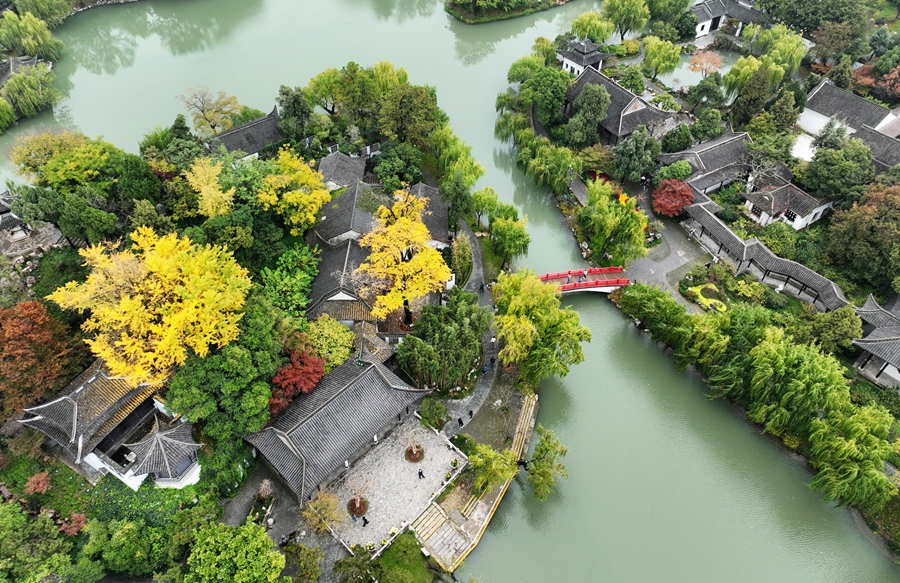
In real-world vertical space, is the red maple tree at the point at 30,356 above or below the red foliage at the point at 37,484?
above

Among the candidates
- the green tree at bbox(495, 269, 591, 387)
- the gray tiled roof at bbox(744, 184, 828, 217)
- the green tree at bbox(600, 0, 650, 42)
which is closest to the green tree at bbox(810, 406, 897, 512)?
the green tree at bbox(495, 269, 591, 387)

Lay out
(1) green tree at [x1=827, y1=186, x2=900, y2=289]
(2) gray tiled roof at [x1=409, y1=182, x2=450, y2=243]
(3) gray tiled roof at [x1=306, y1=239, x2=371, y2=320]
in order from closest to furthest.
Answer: (3) gray tiled roof at [x1=306, y1=239, x2=371, y2=320]
(1) green tree at [x1=827, y1=186, x2=900, y2=289]
(2) gray tiled roof at [x1=409, y1=182, x2=450, y2=243]

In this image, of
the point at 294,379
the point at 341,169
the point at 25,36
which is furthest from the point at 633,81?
the point at 25,36

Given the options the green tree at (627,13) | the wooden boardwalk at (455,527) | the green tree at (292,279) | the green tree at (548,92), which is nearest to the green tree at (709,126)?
the green tree at (548,92)

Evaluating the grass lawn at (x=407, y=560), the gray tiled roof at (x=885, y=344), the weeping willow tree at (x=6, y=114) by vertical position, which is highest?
the weeping willow tree at (x=6, y=114)

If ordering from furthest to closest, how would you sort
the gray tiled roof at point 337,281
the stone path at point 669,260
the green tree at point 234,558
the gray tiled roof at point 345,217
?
the stone path at point 669,260
the gray tiled roof at point 345,217
the gray tiled roof at point 337,281
the green tree at point 234,558

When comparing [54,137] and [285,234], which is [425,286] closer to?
[285,234]

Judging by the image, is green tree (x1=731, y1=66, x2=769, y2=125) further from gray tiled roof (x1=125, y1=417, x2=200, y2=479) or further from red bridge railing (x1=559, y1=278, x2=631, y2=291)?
gray tiled roof (x1=125, y1=417, x2=200, y2=479)

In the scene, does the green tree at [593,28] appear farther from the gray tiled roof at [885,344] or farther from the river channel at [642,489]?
the gray tiled roof at [885,344]
